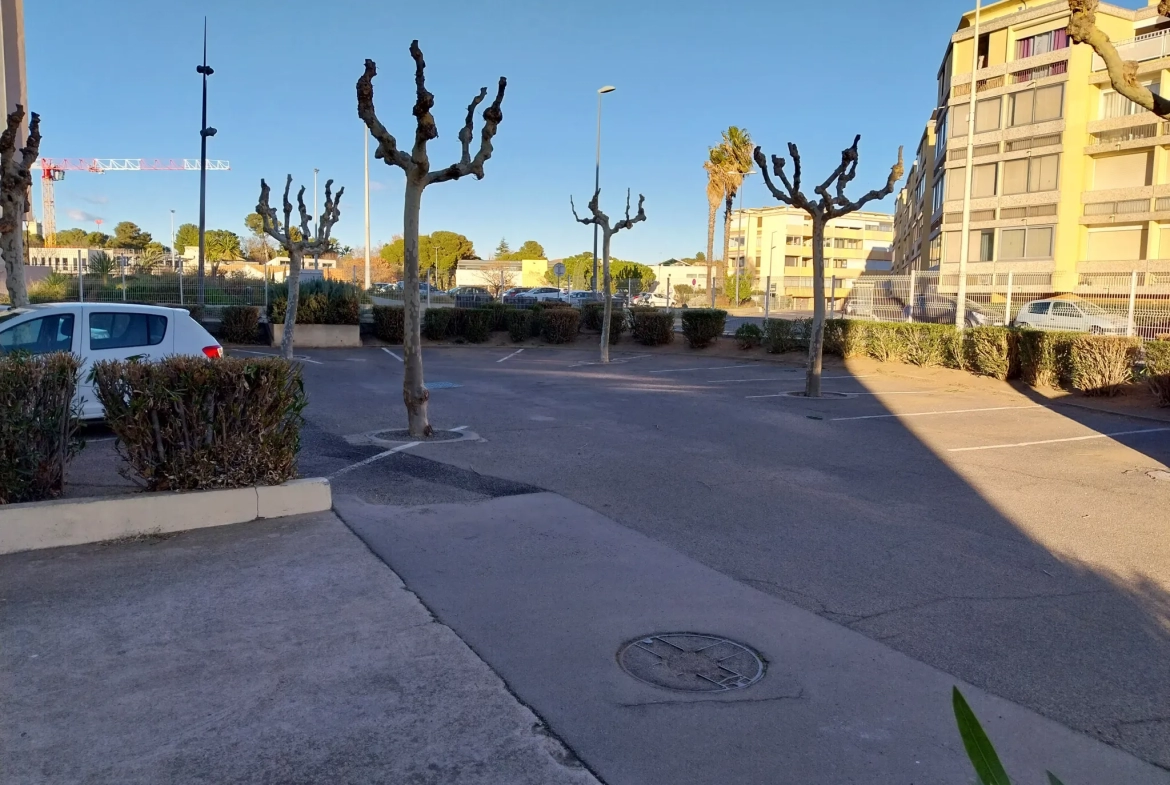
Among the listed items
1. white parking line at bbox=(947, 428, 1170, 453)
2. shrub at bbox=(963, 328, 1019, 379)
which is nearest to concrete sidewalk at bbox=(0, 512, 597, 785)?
white parking line at bbox=(947, 428, 1170, 453)

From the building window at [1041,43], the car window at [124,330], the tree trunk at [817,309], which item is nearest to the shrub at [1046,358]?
the tree trunk at [817,309]

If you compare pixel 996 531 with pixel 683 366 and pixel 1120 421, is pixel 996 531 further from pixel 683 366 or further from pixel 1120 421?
pixel 683 366

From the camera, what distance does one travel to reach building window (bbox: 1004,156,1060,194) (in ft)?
143

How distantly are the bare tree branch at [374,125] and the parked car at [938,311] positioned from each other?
2050 centimetres

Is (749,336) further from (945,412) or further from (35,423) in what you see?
(35,423)

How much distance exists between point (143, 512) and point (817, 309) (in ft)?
39.9

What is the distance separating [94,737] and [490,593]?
230 cm

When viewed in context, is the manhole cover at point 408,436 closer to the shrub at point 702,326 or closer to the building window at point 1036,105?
the shrub at point 702,326

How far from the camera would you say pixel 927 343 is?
71.2ft

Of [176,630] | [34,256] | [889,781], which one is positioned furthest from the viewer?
[34,256]

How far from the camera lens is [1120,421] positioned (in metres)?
14.0

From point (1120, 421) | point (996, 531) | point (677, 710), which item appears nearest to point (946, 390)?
point (1120, 421)

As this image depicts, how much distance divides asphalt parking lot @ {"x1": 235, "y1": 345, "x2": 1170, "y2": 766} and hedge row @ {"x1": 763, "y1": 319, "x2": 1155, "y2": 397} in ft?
3.49

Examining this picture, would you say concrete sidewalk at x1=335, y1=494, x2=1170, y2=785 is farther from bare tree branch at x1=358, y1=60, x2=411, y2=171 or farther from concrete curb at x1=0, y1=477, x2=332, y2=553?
bare tree branch at x1=358, y1=60, x2=411, y2=171
